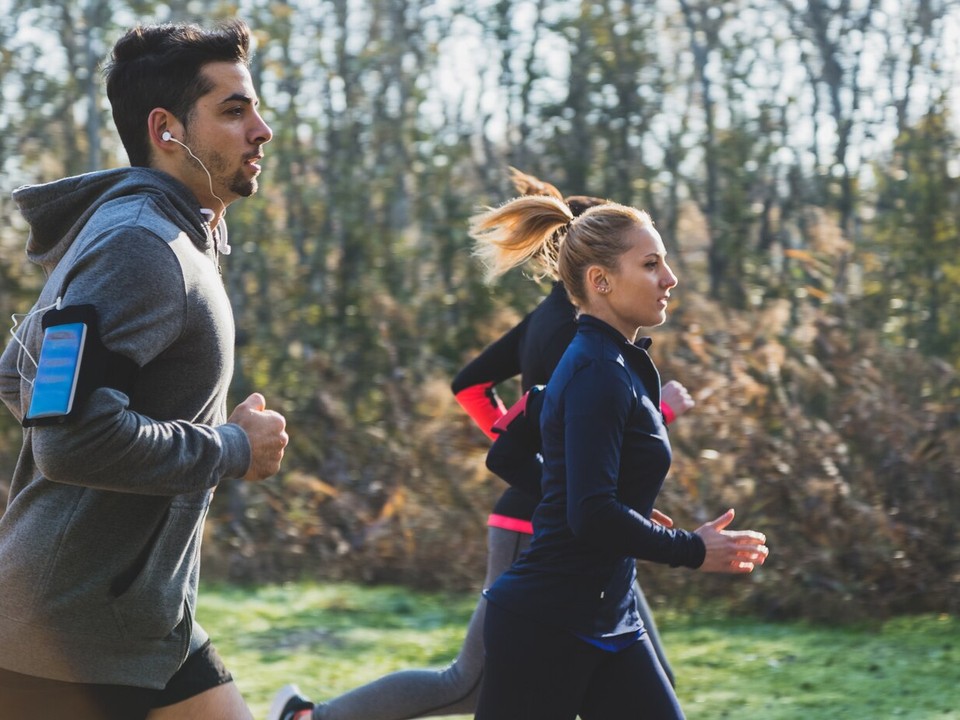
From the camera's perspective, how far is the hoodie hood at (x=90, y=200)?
2508mm

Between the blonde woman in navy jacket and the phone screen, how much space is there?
100cm

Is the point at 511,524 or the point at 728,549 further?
the point at 511,524

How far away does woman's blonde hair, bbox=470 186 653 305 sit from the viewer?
9.96 feet

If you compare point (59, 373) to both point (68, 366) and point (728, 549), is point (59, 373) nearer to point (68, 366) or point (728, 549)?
point (68, 366)

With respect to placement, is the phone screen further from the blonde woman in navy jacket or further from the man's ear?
the blonde woman in navy jacket

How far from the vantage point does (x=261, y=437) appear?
2480 millimetres

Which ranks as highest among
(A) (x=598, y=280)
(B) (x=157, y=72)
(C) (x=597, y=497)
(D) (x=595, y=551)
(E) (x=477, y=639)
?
(B) (x=157, y=72)

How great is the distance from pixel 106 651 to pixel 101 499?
0.27 m

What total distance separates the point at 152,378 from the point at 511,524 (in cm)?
162

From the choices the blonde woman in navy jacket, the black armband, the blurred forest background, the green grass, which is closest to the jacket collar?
the blonde woman in navy jacket

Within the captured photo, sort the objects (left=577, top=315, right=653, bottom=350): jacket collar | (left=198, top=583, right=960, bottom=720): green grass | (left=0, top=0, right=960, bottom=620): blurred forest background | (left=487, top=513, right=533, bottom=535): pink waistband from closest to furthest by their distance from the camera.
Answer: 1. (left=577, top=315, right=653, bottom=350): jacket collar
2. (left=487, top=513, right=533, bottom=535): pink waistband
3. (left=198, top=583, right=960, bottom=720): green grass
4. (left=0, top=0, right=960, bottom=620): blurred forest background

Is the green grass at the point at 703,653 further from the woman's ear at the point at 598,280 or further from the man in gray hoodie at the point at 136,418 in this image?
the man in gray hoodie at the point at 136,418

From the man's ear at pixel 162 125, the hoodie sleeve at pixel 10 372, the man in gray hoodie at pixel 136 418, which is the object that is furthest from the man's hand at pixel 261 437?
the man's ear at pixel 162 125

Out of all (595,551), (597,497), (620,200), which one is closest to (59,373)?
(597,497)
